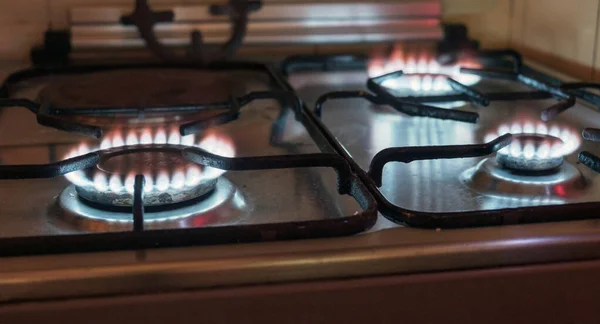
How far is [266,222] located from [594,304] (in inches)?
9.5

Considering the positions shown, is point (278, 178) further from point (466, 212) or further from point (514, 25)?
point (514, 25)

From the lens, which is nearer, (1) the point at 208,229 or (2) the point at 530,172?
(1) the point at 208,229

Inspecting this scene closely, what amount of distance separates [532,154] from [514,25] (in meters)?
0.59

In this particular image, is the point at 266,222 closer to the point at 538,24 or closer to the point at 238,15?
the point at 238,15

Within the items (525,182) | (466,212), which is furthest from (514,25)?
(466,212)

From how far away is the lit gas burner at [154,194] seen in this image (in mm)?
542

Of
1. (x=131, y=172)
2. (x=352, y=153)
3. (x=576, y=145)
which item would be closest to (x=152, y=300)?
(x=131, y=172)

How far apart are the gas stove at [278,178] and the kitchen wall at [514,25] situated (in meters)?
0.07

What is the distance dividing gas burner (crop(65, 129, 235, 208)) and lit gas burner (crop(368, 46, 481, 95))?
40 cm

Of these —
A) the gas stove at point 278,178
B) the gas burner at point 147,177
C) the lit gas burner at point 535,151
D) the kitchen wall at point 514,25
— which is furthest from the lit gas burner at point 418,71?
the gas burner at point 147,177

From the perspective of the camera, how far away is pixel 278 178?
64cm

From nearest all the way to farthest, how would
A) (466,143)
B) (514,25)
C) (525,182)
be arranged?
(525,182) → (466,143) → (514,25)

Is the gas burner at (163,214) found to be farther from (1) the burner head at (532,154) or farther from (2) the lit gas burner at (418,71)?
(2) the lit gas burner at (418,71)

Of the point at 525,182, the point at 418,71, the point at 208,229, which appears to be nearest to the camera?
the point at 208,229
